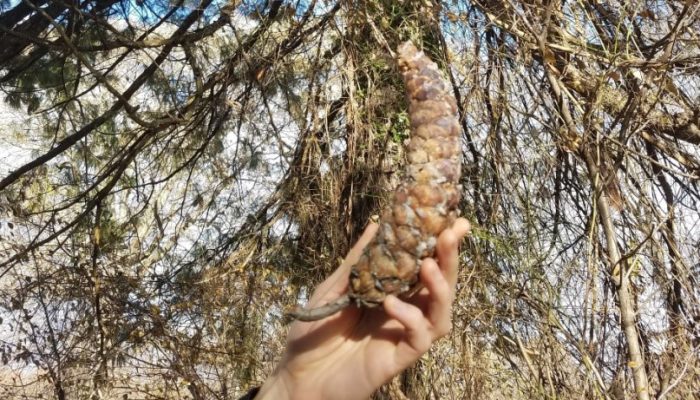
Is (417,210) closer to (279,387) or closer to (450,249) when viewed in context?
(450,249)

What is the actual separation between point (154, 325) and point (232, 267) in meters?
0.47

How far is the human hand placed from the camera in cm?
125

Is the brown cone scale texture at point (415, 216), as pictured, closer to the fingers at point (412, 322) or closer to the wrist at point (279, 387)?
the fingers at point (412, 322)

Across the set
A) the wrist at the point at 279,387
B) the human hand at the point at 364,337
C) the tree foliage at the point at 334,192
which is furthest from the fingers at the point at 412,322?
the tree foliage at the point at 334,192

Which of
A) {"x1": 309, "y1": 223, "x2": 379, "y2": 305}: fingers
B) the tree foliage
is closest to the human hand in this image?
{"x1": 309, "y1": 223, "x2": 379, "y2": 305}: fingers

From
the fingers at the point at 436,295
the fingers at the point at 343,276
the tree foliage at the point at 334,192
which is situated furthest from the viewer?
the tree foliage at the point at 334,192

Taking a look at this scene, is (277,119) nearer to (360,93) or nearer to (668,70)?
(360,93)

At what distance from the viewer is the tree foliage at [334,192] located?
289 cm

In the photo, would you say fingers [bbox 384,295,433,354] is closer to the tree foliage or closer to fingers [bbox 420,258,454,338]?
fingers [bbox 420,258,454,338]

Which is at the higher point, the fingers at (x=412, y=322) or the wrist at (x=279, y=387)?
the fingers at (x=412, y=322)

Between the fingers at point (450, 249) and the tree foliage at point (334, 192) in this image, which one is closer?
the fingers at point (450, 249)

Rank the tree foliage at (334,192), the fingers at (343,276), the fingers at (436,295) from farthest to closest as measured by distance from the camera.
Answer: the tree foliage at (334,192) < the fingers at (343,276) < the fingers at (436,295)

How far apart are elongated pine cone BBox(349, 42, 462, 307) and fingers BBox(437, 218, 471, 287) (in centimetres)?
4

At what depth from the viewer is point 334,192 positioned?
10.9 feet
